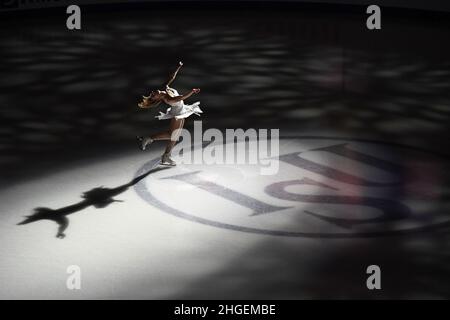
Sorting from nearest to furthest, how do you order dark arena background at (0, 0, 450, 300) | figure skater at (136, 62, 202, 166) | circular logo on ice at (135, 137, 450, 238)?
dark arena background at (0, 0, 450, 300), circular logo on ice at (135, 137, 450, 238), figure skater at (136, 62, 202, 166)

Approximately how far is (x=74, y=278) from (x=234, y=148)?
3.32 metres

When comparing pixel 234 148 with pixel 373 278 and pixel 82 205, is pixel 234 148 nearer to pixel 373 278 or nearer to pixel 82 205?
pixel 82 205

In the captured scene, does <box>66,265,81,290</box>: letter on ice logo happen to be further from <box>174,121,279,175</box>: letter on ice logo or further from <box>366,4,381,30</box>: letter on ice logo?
<box>366,4,381,30</box>: letter on ice logo

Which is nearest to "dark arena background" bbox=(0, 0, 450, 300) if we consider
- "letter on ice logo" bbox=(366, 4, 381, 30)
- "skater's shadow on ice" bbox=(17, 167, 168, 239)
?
"skater's shadow on ice" bbox=(17, 167, 168, 239)

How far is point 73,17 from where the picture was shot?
17.3 m

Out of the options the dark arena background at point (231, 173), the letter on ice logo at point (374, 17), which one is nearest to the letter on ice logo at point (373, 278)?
the dark arena background at point (231, 173)

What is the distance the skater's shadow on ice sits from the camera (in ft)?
22.7

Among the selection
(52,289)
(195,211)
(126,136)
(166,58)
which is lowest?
(52,289)

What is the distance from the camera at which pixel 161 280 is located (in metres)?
5.87

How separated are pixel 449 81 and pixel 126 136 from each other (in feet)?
15.7

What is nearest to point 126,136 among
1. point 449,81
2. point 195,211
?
point 195,211

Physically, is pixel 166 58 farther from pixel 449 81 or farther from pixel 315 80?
pixel 449 81

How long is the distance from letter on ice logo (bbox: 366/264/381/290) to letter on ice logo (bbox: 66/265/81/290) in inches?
71.4

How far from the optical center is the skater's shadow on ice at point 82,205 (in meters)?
6.91
